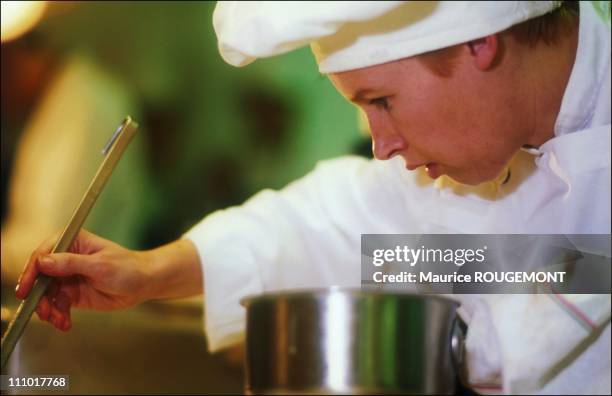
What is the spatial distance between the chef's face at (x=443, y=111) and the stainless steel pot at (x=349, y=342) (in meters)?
0.29

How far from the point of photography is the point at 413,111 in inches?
39.8

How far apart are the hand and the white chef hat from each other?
1.03ft

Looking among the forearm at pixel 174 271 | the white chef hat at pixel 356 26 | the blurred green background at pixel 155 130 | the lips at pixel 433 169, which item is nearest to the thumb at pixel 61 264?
the forearm at pixel 174 271

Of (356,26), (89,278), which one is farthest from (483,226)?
(89,278)

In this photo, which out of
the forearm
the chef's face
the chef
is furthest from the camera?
the forearm

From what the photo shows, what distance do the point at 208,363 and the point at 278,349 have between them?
89 centimetres

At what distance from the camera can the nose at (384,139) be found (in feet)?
3.38

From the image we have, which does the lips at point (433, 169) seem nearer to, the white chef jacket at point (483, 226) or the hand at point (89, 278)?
the white chef jacket at point (483, 226)

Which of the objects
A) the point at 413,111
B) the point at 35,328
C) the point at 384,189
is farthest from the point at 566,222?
the point at 35,328

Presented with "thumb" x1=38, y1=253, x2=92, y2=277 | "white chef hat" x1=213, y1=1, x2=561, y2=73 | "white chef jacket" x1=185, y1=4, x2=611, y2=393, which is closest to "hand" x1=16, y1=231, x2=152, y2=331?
"thumb" x1=38, y1=253, x2=92, y2=277

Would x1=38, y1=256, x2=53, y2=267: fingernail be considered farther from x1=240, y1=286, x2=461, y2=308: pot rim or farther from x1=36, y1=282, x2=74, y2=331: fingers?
x1=240, y1=286, x2=461, y2=308: pot rim

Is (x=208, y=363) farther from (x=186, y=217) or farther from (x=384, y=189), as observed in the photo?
(x=186, y=217)

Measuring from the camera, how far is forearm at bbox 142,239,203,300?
3.90ft

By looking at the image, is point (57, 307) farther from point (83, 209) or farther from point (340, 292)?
point (340, 292)
